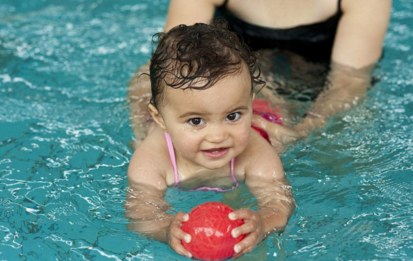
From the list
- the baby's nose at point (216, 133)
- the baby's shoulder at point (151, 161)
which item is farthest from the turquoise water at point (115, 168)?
the baby's nose at point (216, 133)

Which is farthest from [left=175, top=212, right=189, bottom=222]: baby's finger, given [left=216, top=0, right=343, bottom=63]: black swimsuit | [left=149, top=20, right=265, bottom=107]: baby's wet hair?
[left=216, top=0, right=343, bottom=63]: black swimsuit

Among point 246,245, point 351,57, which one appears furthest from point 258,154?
point 351,57

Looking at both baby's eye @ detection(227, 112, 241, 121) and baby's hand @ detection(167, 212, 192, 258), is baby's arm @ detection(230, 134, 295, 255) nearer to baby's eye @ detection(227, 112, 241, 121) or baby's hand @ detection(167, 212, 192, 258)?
baby's hand @ detection(167, 212, 192, 258)

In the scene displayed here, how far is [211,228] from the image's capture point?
7.38 feet

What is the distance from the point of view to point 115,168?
3129 millimetres

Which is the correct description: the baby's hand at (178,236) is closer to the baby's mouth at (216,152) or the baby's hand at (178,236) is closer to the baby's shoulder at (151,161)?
the baby's mouth at (216,152)

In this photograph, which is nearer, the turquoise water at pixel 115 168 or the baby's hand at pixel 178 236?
the baby's hand at pixel 178 236

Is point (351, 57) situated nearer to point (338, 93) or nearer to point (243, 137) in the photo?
point (338, 93)

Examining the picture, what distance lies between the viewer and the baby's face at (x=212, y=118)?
2.42 meters

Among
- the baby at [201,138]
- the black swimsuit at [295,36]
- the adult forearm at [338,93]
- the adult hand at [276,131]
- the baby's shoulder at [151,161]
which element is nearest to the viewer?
the baby at [201,138]

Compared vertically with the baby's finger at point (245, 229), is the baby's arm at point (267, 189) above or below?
below

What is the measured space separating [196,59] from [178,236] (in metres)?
0.72

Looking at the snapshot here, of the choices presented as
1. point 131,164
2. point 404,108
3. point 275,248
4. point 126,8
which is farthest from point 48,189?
point 126,8

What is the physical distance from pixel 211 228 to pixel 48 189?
42.3 inches
